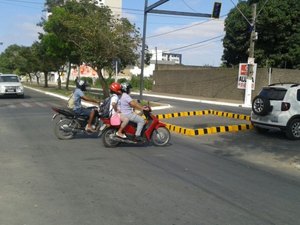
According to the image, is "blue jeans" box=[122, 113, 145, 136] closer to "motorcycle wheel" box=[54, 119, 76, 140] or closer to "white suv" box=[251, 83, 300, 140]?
"motorcycle wheel" box=[54, 119, 76, 140]

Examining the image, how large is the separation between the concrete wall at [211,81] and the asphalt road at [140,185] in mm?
23712

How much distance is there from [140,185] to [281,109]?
7577 mm

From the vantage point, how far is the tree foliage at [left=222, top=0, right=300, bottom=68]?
3831 centimetres

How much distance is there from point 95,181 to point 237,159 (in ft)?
13.8

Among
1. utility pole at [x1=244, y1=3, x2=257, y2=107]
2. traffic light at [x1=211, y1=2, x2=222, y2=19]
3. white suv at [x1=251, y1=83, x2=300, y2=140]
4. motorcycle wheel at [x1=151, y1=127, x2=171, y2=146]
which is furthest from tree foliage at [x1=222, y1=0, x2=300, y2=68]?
motorcycle wheel at [x1=151, y1=127, x2=171, y2=146]

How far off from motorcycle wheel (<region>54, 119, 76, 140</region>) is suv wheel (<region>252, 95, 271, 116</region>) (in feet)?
18.8

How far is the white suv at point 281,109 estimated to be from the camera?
13.8 meters

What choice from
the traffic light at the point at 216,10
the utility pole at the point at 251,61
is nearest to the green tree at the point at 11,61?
the utility pole at the point at 251,61

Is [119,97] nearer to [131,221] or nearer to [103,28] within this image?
Result: [131,221]

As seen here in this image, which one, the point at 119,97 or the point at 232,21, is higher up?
the point at 232,21

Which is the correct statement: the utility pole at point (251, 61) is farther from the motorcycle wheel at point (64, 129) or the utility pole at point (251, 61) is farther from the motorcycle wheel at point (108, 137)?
the motorcycle wheel at point (108, 137)

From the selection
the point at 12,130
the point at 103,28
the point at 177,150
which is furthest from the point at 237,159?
the point at 103,28

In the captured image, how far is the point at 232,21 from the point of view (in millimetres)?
42625

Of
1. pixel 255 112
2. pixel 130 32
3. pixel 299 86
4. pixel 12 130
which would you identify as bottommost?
pixel 12 130
